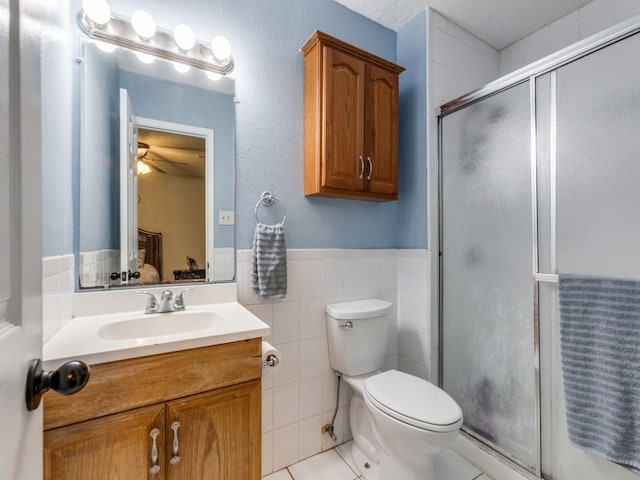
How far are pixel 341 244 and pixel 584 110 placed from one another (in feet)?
3.87

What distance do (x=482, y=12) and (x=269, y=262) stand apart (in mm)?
1838

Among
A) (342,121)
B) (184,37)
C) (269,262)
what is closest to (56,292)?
(269,262)

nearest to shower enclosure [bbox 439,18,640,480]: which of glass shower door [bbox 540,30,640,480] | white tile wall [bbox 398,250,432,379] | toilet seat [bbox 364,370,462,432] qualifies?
glass shower door [bbox 540,30,640,480]

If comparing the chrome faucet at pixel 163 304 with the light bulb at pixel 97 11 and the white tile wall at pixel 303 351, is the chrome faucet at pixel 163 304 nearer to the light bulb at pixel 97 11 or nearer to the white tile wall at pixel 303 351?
the white tile wall at pixel 303 351

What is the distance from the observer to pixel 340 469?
1.51m

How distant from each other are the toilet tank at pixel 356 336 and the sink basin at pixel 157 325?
0.63 meters

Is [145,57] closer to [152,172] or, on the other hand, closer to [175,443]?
[152,172]

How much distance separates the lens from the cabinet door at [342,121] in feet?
4.83

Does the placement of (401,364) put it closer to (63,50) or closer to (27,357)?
(27,357)

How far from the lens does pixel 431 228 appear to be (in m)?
1.75

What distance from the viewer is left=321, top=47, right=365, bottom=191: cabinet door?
1473 millimetres

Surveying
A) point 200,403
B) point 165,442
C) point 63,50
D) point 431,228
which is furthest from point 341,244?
point 63,50

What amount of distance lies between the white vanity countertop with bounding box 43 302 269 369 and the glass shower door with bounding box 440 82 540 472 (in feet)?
3.80

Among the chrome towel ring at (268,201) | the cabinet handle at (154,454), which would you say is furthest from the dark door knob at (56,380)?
the chrome towel ring at (268,201)
